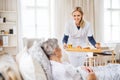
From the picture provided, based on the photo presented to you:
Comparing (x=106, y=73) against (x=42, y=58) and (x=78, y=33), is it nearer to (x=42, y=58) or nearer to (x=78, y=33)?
(x=42, y=58)

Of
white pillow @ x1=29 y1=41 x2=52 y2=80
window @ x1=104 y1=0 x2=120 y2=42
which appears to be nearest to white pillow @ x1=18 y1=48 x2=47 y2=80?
white pillow @ x1=29 y1=41 x2=52 y2=80

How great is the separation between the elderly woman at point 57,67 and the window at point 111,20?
184 inches

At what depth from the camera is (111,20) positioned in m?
7.07

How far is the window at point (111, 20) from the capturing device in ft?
23.0

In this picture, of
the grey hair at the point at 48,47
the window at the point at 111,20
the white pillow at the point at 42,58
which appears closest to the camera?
the white pillow at the point at 42,58

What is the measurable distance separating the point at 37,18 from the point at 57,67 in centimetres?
448

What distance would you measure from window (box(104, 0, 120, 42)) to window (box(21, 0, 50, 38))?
176 cm

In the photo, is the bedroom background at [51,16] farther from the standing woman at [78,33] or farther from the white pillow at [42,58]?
the white pillow at [42,58]

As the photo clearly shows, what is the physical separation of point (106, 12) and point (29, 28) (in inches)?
91.5

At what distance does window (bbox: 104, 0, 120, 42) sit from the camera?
276 inches

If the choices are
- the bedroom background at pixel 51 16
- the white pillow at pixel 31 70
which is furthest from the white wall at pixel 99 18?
the white pillow at pixel 31 70

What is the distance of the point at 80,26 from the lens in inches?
165

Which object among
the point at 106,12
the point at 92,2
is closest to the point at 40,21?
the point at 92,2

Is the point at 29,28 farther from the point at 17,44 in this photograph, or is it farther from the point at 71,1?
→ the point at 71,1
